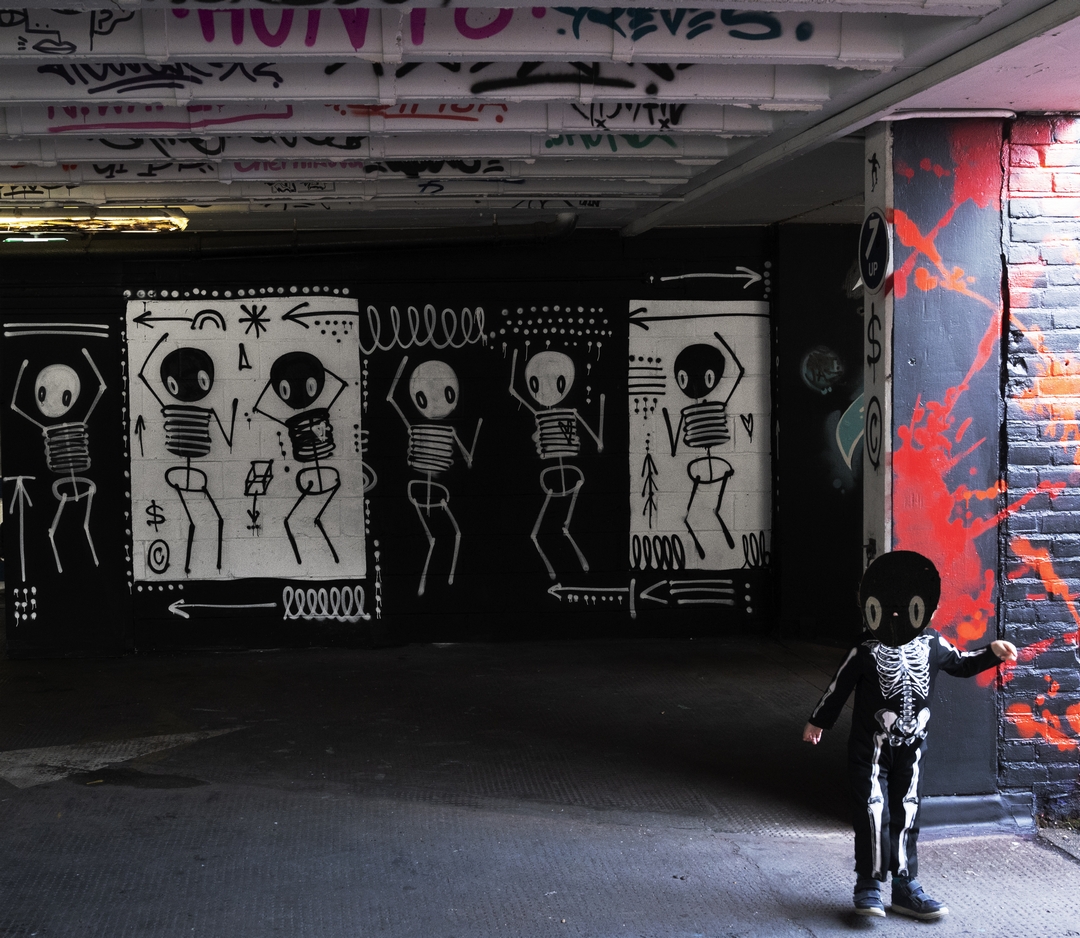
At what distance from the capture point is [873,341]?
4586mm

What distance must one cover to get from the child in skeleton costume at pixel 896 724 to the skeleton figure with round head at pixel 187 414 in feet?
17.5

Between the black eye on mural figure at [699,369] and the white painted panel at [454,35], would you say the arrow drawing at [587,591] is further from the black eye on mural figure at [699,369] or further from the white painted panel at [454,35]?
the white painted panel at [454,35]

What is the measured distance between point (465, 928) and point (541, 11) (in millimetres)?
3225

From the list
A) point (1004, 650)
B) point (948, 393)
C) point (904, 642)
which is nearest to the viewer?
point (1004, 650)

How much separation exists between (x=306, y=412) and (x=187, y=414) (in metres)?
0.85

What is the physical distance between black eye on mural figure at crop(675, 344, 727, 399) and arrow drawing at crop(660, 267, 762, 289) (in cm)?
51

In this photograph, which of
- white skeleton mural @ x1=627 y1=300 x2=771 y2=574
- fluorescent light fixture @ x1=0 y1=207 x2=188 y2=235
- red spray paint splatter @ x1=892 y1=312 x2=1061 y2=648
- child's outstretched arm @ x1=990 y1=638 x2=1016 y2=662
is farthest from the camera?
white skeleton mural @ x1=627 y1=300 x2=771 y2=574

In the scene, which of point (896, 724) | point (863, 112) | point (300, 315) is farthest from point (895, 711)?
point (300, 315)

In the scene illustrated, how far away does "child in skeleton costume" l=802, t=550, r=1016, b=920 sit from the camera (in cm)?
375

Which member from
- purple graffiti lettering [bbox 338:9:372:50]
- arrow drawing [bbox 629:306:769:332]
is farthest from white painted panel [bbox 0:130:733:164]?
arrow drawing [bbox 629:306:769:332]

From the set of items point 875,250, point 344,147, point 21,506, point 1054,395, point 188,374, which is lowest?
point 21,506

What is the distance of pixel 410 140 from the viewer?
17.0 feet

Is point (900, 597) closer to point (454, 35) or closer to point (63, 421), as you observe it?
point (454, 35)

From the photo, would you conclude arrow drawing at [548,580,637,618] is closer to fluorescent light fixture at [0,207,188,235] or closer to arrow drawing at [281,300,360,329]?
arrow drawing at [281,300,360,329]
